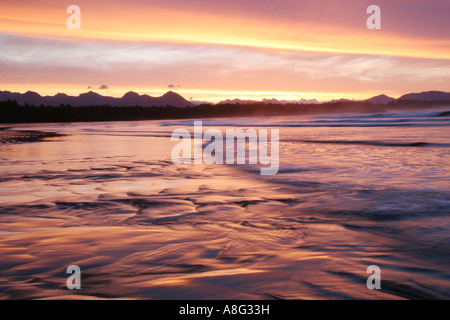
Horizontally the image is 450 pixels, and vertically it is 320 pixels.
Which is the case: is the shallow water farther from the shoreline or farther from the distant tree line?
the distant tree line

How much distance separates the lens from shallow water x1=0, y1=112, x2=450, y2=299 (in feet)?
7.55

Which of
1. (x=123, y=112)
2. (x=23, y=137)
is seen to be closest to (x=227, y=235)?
(x=23, y=137)

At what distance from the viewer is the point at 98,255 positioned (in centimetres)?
282

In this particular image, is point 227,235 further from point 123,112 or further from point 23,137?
point 123,112

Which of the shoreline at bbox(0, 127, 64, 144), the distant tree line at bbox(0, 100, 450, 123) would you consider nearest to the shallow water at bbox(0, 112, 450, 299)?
the shoreline at bbox(0, 127, 64, 144)

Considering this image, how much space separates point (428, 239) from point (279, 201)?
1.74m

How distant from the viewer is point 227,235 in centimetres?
326

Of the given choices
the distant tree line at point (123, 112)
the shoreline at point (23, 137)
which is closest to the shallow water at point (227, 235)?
the shoreline at point (23, 137)

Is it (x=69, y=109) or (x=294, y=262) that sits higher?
(x=69, y=109)

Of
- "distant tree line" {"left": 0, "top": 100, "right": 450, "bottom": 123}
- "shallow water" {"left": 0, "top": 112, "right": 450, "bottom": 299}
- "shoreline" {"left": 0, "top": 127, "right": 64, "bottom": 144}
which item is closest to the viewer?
"shallow water" {"left": 0, "top": 112, "right": 450, "bottom": 299}

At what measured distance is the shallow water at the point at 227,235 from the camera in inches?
90.7

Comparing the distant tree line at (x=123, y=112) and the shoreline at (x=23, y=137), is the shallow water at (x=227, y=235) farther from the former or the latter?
the distant tree line at (x=123, y=112)
